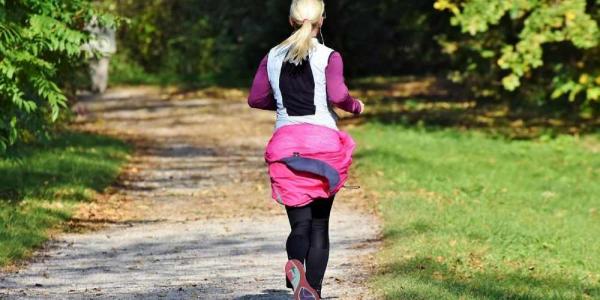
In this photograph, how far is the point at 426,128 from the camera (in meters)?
24.5

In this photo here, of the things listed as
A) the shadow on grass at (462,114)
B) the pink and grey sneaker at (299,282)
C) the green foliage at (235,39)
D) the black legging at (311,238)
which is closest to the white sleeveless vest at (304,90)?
the black legging at (311,238)

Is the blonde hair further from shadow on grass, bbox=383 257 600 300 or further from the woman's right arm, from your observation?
shadow on grass, bbox=383 257 600 300

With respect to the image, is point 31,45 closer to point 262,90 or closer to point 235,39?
point 262,90

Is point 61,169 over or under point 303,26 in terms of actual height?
under

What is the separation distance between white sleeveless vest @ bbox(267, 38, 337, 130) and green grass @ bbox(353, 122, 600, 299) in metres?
1.49

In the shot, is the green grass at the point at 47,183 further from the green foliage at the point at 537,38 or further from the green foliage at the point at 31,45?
the green foliage at the point at 537,38

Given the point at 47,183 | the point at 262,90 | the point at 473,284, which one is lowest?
the point at 47,183

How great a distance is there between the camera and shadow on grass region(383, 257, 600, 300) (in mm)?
8197

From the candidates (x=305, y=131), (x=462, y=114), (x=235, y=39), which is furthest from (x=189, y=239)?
(x=235, y=39)

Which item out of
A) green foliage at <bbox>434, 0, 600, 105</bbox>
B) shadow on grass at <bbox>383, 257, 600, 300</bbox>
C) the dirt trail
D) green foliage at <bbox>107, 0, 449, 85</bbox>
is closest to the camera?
shadow on grass at <bbox>383, 257, 600, 300</bbox>

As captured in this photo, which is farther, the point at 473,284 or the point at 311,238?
the point at 473,284

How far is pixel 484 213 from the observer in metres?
13.1

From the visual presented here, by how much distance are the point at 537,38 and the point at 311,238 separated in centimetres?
1312

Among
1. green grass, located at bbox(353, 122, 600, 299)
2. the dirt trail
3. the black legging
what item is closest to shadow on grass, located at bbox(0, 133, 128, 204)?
the dirt trail
